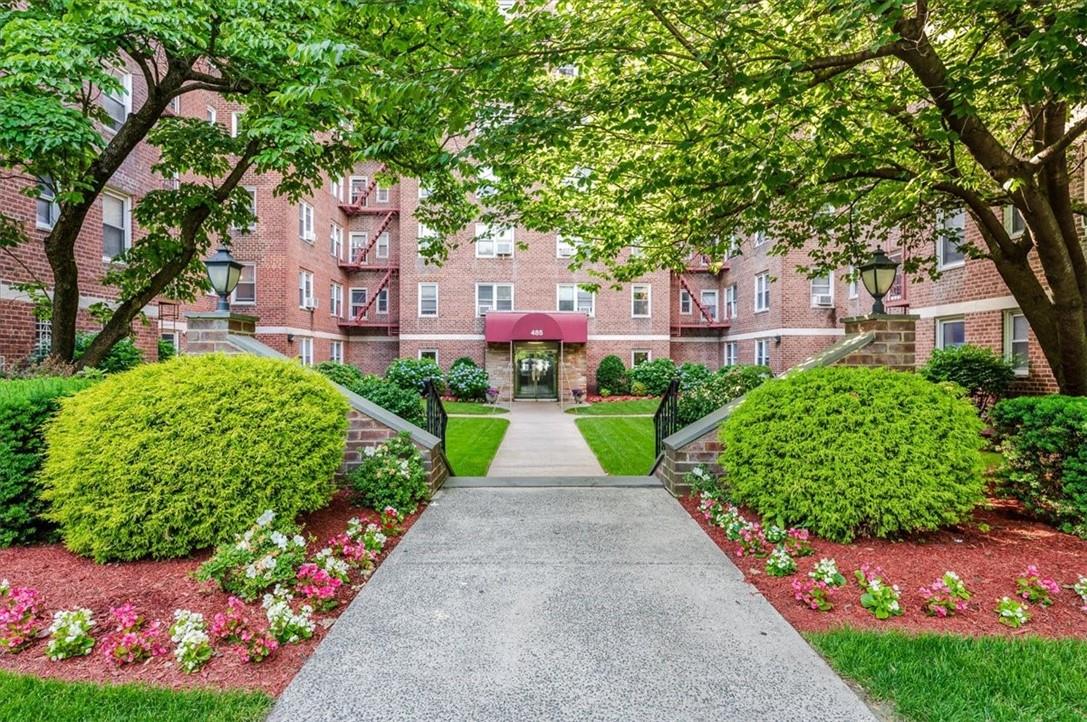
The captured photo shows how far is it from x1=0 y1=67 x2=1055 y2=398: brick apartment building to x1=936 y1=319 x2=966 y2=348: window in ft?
18.6

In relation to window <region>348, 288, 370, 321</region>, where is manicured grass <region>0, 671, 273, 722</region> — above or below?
below

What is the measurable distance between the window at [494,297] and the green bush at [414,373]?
3.71 meters

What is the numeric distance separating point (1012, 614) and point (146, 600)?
5883 mm

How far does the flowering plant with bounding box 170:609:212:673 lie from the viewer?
297 centimetres

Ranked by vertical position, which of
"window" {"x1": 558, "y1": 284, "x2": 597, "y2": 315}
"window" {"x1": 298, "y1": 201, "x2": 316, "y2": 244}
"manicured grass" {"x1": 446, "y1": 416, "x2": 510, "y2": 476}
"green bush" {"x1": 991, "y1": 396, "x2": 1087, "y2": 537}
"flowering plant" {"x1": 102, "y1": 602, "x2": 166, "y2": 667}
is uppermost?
"window" {"x1": 298, "y1": 201, "x2": 316, "y2": 244}

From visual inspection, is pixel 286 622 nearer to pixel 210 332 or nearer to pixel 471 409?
pixel 210 332

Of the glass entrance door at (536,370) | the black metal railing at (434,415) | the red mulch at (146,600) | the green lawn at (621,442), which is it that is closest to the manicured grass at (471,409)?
the glass entrance door at (536,370)

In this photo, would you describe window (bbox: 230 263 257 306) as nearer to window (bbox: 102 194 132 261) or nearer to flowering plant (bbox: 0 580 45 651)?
window (bbox: 102 194 132 261)

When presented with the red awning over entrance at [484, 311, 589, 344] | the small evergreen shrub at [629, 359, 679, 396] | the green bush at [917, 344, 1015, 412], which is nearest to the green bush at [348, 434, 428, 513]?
the green bush at [917, 344, 1015, 412]

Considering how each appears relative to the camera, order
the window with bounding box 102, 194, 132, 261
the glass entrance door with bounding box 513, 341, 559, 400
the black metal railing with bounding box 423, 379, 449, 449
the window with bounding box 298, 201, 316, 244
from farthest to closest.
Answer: the glass entrance door with bounding box 513, 341, 559, 400 → the window with bounding box 298, 201, 316, 244 → the window with bounding box 102, 194, 132, 261 → the black metal railing with bounding box 423, 379, 449, 449

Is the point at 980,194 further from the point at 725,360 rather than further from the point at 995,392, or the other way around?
the point at 725,360

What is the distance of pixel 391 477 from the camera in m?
5.90

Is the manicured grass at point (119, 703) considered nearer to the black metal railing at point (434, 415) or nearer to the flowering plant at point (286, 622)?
the flowering plant at point (286, 622)

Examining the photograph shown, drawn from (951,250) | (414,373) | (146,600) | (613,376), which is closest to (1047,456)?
(146,600)
